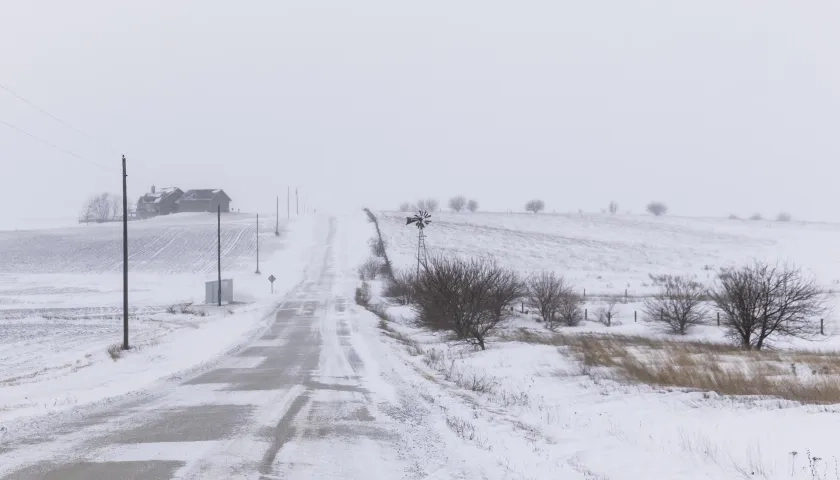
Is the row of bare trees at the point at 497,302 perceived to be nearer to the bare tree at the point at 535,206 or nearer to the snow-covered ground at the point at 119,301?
the snow-covered ground at the point at 119,301

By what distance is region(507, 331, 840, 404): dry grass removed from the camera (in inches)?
455

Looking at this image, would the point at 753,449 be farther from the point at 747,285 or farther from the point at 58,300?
the point at 58,300

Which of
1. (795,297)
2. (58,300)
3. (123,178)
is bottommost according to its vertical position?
(58,300)

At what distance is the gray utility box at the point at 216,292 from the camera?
184 feet

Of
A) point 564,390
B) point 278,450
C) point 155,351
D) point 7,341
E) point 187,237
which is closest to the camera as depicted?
point 278,450

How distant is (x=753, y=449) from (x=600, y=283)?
194 feet

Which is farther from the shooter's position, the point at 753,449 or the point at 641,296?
the point at 641,296

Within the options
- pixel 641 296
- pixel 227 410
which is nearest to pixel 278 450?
pixel 227 410

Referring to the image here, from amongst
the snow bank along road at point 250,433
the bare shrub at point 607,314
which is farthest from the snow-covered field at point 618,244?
the snow bank along road at point 250,433

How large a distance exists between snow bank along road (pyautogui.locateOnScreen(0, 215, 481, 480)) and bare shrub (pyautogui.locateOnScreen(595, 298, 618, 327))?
90.1 ft

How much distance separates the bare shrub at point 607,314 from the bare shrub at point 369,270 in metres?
32.7

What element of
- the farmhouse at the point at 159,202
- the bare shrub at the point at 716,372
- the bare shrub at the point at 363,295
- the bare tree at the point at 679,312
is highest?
the farmhouse at the point at 159,202

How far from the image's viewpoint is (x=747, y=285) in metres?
27.9

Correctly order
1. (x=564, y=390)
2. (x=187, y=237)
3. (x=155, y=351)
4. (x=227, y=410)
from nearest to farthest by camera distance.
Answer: (x=227, y=410), (x=564, y=390), (x=155, y=351), (x=187, y=237)
